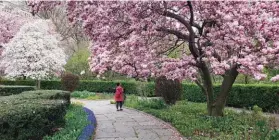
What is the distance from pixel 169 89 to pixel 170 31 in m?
5.90

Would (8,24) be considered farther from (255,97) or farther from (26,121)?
(26,121)

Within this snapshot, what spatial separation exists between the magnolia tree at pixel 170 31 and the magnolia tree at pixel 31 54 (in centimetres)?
1667

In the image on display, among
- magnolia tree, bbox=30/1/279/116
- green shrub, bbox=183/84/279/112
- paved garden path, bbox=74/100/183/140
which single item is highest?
magnolia tree, bbox=30/1/279/116

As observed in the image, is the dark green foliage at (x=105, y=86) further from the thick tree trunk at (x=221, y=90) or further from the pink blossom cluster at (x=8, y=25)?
the thick tree trunk at (x=221, y=90)

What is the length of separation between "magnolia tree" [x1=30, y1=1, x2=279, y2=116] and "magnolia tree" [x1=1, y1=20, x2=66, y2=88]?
16.7 meters

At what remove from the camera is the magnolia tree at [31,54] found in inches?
963

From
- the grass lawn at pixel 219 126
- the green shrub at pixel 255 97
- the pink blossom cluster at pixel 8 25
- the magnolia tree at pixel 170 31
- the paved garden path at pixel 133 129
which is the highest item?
the pink blossom cluster at pixel 8 25

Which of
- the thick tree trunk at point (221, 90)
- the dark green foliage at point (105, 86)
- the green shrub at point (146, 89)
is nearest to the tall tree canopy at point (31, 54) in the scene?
the dark green foliage at point (105, 86)

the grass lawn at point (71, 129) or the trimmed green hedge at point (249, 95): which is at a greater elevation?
the trimmed green hedge at point (249, 95)

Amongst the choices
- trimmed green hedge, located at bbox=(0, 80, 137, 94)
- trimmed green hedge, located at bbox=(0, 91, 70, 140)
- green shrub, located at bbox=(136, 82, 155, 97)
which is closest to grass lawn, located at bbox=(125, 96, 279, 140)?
trimmed green hedge, located at bbox=(0, 91, 70, 140)

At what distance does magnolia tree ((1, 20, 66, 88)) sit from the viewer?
80.3 feet

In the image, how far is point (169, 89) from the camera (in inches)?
606

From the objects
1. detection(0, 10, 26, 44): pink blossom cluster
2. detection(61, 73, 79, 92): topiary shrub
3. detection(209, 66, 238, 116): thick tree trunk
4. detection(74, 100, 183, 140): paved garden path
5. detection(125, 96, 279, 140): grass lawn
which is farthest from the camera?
detection(0, 10, 26, 44): pink blossom cluster

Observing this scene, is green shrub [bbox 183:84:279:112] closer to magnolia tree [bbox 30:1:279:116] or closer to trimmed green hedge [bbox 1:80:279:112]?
trimmed green hedge [bbox 1:80:279:112]
